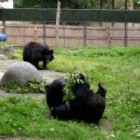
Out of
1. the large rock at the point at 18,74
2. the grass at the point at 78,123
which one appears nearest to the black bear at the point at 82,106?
the grass at the point at 78,123

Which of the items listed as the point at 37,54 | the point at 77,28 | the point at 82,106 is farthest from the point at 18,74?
the point at 77,28

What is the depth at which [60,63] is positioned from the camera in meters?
17.9

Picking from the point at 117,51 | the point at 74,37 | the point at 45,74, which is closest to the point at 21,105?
the point at 45,74

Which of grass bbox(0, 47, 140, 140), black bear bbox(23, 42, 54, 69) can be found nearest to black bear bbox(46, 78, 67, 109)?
grass bbox(0, 47, 140, 140)

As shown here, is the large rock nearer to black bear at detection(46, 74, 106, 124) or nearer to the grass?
the grass

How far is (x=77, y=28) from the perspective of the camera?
109ft

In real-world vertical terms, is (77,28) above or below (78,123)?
above

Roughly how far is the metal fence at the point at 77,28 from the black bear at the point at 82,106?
23.1 metres

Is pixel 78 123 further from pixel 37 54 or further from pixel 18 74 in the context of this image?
pixel 37 54

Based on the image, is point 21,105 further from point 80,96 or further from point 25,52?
point 25,52

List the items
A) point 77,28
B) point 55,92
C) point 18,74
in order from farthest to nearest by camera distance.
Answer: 1. point 77,28
2. point 18,74
3. point 55,92

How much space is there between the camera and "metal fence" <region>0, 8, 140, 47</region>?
108 ft

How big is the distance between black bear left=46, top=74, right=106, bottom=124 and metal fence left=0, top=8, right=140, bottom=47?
75.8 ft

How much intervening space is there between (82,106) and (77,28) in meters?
24.8
